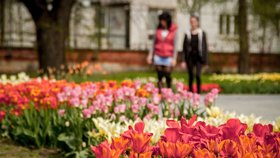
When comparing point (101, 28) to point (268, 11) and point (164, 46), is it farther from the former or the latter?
point (164, 46)

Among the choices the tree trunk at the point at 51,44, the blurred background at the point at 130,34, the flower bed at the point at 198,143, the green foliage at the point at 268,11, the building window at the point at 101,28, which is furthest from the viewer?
the building window at the point at 101,28

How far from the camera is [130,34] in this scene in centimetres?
3769

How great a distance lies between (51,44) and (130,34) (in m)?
18.2

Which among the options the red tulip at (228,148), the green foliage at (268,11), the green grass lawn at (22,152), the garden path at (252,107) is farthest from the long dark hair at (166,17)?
the green foliage at (268,11)

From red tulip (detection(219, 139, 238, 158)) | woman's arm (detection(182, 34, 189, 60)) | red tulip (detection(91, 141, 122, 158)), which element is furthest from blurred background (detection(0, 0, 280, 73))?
red tulip (detection(91, 141, 122, 158))

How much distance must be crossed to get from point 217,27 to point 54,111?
32958 millimetres

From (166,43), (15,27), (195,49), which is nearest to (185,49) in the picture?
(195,49)

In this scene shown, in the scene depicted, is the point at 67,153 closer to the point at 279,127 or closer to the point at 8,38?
the point at 279,127

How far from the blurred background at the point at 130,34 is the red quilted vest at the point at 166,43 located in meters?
11.5

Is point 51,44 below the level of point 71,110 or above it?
above

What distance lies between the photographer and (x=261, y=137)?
13.3ft

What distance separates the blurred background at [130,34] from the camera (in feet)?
101

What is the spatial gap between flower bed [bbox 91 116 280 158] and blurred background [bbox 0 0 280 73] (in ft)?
72.1

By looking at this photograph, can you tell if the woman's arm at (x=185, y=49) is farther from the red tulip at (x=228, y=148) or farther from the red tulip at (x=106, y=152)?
the red tulip at (x=106, y=152)
